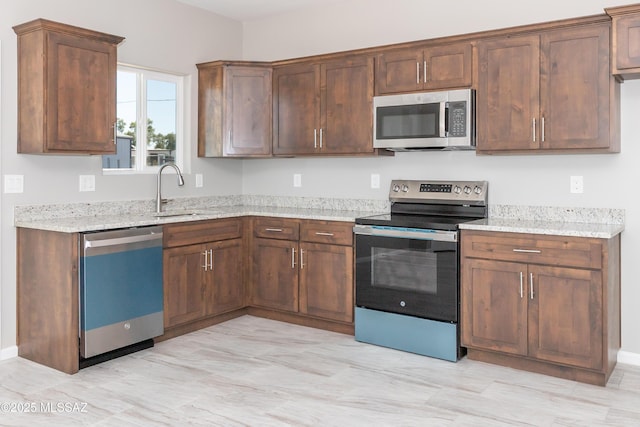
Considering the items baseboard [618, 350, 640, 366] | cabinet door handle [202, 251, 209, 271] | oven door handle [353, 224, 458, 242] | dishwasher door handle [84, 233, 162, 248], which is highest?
oven door handle [353, 224, 458, 242]

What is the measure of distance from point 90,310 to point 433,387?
6.90 ft

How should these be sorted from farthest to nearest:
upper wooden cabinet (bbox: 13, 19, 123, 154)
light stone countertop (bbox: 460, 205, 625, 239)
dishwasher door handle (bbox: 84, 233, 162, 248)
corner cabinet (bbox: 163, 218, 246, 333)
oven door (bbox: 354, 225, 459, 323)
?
corner cabinet (bbox: 163, 218, 246, 333) → oven door (bbox: 354, 225, 459, 323) → upper wooden cabinet (bbox: 13, 19, 123, 154) → dishwasher door handle (bbox: 84, 233, 162, 248) → light stone countertop (bbox: 460, 205, 625, 239)

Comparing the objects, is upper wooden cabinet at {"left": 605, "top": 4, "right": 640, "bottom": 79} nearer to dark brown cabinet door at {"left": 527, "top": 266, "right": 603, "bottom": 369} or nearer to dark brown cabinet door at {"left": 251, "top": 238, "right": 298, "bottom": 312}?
dark brown cabinet door at {"left": 527, "top": 266, "right": 603, "bottom": 369}

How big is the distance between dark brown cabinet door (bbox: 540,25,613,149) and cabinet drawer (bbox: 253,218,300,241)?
193cm

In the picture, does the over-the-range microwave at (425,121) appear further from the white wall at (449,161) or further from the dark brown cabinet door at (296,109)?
the dark brown cabinet door at (296,109)

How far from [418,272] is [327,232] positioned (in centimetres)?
82

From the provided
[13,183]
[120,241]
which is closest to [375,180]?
[120,241]

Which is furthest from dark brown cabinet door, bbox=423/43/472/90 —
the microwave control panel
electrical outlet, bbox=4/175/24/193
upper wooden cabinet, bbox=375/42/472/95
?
electrical outlet, bbox=4/175/24/193

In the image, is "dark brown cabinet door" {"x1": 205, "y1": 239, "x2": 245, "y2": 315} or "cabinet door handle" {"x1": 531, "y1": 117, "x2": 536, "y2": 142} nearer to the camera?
"cabinet door handle" {"x1": 531, "y1": 117, "x2": 536, "y2": 142}

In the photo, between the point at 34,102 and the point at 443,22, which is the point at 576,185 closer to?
the point at 443,22

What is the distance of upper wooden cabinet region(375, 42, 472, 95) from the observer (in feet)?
12.3

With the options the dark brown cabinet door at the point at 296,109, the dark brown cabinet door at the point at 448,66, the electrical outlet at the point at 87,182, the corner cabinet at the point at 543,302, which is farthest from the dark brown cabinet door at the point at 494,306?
the electrical outlet at the point at 87,182

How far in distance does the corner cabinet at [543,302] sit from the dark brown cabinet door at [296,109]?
1.66 metres

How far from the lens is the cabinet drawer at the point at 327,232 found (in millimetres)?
4094
